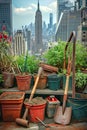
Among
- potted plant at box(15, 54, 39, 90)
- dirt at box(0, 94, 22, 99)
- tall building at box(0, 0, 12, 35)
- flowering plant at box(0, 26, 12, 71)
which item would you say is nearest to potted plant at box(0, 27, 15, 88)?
flowering plant at box(0, 26, 12, 71)

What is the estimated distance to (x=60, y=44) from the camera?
169 inches

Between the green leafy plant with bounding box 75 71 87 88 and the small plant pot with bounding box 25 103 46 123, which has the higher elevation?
the green leafy plant with bounding box 75 71 87 88

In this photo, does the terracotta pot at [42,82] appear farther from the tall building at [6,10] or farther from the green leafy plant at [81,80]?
the tall building at [6,10]

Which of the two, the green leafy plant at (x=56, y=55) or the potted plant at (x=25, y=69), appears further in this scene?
the green leafy plant at (x=56, y=55)

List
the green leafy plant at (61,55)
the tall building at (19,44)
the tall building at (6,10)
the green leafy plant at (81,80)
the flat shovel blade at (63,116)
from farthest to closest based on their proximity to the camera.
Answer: the tall building at (6,10)
the tall building at (19,44)
the green leafy plant at (61,55)
the green leafy plant at (81,80)
the flat shovel blade at (63,116)

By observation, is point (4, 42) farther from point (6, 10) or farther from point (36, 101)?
point (6, 10)

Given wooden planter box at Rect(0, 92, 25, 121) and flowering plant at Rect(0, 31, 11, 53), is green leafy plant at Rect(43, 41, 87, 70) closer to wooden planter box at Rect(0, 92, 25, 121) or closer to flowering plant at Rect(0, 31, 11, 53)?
flowering plant at Rect(0, 31, 11, 53)

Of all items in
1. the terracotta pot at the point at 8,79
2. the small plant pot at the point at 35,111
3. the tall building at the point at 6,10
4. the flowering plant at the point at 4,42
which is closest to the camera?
the small plant pot at the point at 35,111

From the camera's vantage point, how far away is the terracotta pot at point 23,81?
3707 millimetres

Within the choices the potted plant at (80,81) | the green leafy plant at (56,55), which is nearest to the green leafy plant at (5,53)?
the green leafy plant at (56,55)

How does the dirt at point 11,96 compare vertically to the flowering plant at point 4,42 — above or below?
below

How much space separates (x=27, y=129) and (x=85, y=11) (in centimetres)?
1617

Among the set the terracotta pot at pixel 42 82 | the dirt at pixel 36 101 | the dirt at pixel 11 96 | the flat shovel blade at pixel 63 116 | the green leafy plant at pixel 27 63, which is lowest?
the flat shovel blade at pixel 63 116

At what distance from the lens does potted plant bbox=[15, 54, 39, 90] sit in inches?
147
